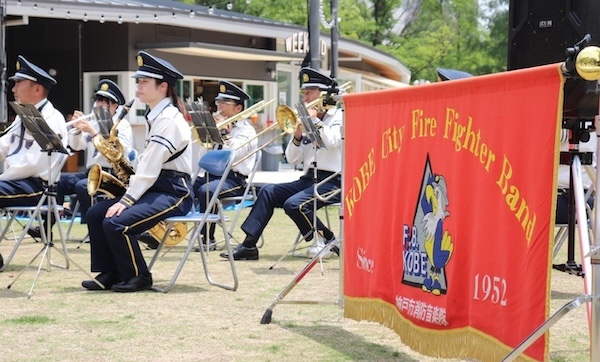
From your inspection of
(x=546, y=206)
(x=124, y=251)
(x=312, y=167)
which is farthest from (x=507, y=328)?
(x=312, y=167)

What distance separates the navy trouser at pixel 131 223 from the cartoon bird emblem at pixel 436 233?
3120 mm

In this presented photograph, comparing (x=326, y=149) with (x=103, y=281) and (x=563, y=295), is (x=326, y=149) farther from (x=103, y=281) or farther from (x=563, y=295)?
(x=563, y=295)

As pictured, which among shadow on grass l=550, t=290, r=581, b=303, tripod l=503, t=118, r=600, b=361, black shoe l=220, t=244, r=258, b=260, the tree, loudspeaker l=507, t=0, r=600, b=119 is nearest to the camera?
tripod l=503, t=118, r=600, b=361

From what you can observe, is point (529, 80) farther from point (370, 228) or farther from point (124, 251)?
point (124, 251)

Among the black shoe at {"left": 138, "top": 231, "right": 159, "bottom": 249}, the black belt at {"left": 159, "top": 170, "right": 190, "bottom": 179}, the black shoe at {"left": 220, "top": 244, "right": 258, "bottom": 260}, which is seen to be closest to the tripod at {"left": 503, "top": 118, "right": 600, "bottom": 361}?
the black belt at {"left": 159, "top": 170, "right": 190, "bottom": 179}

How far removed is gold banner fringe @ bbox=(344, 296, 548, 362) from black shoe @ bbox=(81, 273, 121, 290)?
8.40 ft

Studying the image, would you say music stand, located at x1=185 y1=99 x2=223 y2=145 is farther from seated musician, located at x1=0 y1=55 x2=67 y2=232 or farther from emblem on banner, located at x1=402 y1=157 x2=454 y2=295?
emblem on banner, located at x1=402 y1=157 x2=454 y2=295

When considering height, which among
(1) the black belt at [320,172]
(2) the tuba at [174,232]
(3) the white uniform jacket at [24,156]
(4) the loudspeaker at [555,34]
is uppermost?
(4) the loudspeaker at [555,34]

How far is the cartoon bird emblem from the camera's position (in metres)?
4.93

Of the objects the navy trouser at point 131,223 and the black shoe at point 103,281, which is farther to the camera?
the black shoe at point 103,281

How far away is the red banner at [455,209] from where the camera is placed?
4.13 meters

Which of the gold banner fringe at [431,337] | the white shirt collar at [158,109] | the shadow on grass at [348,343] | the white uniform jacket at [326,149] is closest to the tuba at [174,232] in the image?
the white uniform jacket at [326,149]

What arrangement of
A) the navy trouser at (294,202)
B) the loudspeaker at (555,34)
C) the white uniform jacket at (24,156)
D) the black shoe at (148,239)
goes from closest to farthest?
1. the loudspeaker at (555,34)
2. the white uniform jacket at (24,156)
3. the navy trouser at (294,202)
4. the black shoe at (148,239)

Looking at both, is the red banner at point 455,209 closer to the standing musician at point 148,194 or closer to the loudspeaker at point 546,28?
the loudspeaker at point 546,28
